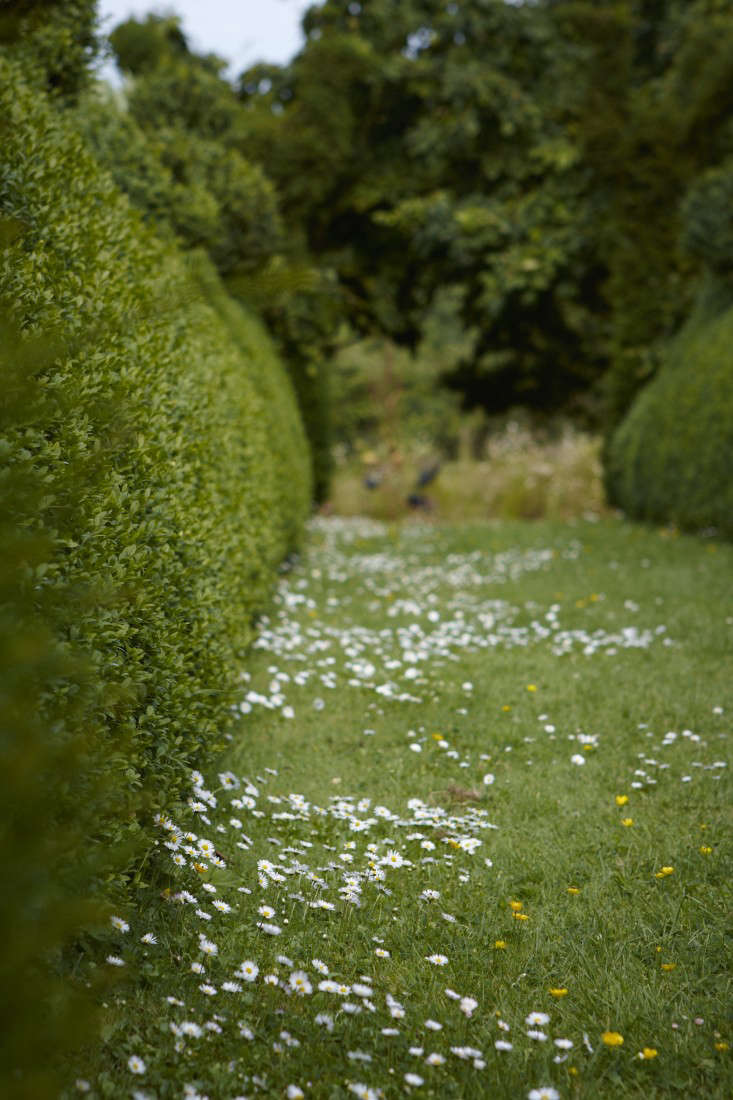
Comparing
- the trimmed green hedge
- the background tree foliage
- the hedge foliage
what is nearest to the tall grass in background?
the background tree foliage

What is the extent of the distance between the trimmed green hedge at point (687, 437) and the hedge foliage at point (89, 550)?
18.6ft

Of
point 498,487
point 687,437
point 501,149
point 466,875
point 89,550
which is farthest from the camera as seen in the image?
point 498,487

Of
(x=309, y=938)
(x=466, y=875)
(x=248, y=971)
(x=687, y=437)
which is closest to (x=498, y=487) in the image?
(x=687, y=437)

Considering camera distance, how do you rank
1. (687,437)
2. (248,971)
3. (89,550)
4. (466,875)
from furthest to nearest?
(687,437)
(466,875)
(89,550)
(248,971)

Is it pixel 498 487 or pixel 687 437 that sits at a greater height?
pixel 687 437

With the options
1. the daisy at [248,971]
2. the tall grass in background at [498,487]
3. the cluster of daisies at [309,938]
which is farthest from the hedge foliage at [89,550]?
the tall grass in background at [498,487]

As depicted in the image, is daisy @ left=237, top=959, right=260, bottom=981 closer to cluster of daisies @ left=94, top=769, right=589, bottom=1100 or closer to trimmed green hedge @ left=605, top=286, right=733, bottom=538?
A: cluster of daisies @ left=94, top=769, right=589, bottom=1100

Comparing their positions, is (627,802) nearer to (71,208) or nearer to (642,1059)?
(642,1059)

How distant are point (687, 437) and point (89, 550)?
26.1ft

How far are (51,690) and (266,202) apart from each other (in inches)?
317

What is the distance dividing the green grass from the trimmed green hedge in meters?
2.98

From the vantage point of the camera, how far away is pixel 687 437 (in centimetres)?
892

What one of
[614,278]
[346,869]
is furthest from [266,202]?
[346,869]

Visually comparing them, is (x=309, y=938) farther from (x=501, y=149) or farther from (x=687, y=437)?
(x=501, y=149)
